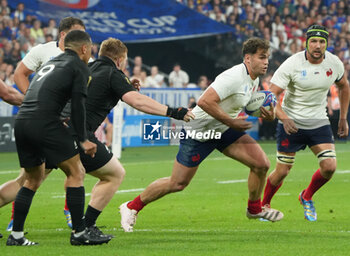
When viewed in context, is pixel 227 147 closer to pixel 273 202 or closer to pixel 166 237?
pixel 166 237

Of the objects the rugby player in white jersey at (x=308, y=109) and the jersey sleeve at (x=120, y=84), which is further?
the rugby player in white jersey at (x=308, y=109)

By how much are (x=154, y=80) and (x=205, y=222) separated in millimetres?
15198

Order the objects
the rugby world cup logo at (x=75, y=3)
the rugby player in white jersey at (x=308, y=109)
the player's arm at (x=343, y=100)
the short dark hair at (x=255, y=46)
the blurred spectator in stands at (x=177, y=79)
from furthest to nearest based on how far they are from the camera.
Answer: the blurred spectator in stands at (x=177, y=79) → the rugby world cup logo at (x=75, y=3) → the player's arm at (x=343, y=100) → the rugby player in white jersey at (x=308, y=109) → the short dark hair at (x=255, y=46)

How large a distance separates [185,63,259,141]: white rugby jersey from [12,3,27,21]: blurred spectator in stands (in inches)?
635

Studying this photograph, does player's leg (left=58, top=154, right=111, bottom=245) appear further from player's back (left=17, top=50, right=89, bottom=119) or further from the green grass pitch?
player's back (left=17, top=50, right=89, bottom=119)

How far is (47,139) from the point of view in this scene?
7730 mm

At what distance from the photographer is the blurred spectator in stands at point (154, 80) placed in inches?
995

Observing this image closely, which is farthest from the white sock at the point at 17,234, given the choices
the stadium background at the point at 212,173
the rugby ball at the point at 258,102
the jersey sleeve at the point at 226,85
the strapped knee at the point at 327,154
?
the strapped knee at the point at 327,154

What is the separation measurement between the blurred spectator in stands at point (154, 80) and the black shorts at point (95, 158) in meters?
16.5

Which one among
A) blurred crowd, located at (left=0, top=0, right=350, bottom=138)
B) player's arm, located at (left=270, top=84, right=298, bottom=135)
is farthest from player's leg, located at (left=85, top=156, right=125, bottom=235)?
blurred crowd, located at (left=0, top=0, right=350, bottom=138)

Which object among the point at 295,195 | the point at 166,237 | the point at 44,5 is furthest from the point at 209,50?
the point at 166,237

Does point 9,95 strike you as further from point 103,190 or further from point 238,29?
point 238,29

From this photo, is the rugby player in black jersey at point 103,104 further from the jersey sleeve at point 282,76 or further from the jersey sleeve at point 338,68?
the jersey sleeve at point 338,68

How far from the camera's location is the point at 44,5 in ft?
81.9
